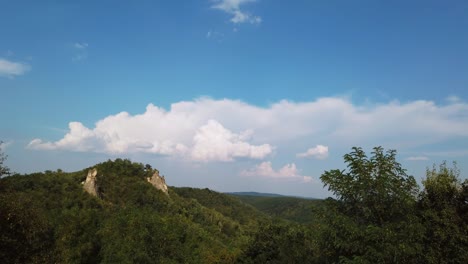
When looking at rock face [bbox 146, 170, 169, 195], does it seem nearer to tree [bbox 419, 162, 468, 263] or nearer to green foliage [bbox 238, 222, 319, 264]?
green foliage [bbox 238, 222, 319, 264]

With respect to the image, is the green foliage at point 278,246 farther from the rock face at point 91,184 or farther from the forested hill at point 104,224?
the rock face at point 91,184

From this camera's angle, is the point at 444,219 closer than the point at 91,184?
Yes

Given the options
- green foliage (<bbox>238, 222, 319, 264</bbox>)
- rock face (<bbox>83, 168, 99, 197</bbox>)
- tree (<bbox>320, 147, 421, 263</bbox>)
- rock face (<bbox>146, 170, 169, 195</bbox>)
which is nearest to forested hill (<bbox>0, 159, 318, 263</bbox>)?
green foliage (<bbox>238, 222, 319, 264</bbox>)

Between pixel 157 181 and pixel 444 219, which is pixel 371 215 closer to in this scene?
pixel 444 219

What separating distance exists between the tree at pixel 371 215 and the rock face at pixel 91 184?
9898 centimetres

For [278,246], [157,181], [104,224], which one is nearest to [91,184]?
[157,181]

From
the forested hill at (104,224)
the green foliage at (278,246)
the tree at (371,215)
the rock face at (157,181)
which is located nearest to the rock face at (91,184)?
the forested hill at (104,224)

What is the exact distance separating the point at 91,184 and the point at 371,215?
103316 mm

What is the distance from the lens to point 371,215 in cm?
2197

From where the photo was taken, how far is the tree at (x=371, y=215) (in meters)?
20.3

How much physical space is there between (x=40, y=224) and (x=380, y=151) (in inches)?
1035

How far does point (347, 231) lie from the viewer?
845 inches

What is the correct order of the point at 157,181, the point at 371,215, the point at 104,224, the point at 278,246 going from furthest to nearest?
1. the point at 157,181
2. the point at 104,224
3. the point at 278,246
4. the point at 371,215

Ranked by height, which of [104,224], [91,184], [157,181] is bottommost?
[104,224]
